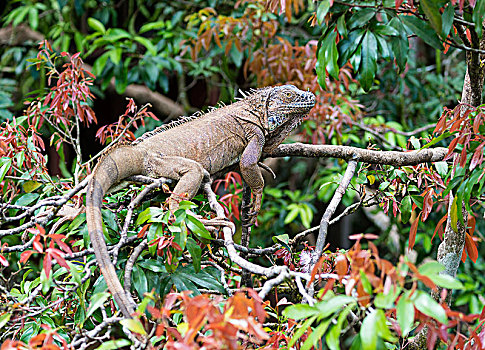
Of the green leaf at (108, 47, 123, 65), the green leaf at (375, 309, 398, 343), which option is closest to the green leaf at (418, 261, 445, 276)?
the green leaf at (375, 309, 398, 343)

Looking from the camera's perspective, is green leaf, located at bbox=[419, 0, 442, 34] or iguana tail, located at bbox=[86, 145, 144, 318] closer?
iguana tail, located at bbox=[86, 145, 144, 318]

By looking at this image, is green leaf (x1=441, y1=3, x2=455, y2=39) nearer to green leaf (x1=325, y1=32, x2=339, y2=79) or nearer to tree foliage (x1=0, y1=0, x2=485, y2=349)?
tree foliage (x1=0, y1=0, x2=485, y2=349)

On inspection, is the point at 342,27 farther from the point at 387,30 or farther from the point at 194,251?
the point at 194,251

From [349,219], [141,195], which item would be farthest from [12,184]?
[349,219]

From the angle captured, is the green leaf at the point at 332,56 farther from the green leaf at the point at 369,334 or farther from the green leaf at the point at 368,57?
the green leaf at the point at 369,334

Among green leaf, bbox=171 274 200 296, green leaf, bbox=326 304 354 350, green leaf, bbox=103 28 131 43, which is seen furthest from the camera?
green leaf, bbox=103 28 131 43

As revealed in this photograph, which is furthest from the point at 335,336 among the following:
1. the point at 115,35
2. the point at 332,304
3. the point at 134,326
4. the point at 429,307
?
the point at 115,35

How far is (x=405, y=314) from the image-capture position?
813 millimetres

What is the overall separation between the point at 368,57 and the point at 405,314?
94 cm

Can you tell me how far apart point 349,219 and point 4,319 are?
425 centimetres

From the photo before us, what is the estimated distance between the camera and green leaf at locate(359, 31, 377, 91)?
5.04ft

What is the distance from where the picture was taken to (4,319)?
112 centimetres

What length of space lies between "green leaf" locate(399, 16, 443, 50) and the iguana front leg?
0.69 metres

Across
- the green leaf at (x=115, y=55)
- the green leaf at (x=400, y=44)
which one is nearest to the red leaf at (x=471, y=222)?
the green leaf at (x=400, y=44)
